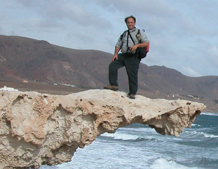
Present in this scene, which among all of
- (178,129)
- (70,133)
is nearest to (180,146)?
(178,129)

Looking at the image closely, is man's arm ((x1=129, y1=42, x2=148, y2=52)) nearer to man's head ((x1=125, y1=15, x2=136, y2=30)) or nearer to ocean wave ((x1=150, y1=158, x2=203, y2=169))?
man's head ((x1=125, y1=15, x2=136, y2=30))

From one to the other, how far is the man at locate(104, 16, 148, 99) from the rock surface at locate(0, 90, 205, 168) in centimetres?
39

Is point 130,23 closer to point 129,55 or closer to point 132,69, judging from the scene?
point 129,55

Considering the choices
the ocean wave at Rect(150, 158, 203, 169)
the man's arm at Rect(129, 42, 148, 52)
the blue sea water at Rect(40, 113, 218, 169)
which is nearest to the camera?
the man's arm at Rect(129, 42, 148, 52)

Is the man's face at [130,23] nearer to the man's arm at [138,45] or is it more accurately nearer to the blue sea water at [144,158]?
the man's arm at [138,45]

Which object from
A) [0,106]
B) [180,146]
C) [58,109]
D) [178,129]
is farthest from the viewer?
[180,146]

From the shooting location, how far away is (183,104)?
19.3 feet

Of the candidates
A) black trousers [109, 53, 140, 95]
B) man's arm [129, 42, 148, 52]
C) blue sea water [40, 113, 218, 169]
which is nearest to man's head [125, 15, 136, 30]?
man's arm [129, 42, 148, 52]

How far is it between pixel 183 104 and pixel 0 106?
11.0ft

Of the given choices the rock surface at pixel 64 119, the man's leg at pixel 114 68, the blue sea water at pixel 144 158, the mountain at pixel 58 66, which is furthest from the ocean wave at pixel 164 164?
the mountain at pixel 58 66

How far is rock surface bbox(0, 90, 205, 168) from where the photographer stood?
16.2 ft

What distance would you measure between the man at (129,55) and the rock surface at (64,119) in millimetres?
389

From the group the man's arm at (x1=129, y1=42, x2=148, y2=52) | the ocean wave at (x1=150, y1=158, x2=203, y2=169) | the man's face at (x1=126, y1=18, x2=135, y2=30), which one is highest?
the man's face at (x1=126, y1=18, x2=135, y2=30)

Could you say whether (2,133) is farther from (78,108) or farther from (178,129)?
(178,129)
